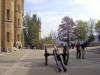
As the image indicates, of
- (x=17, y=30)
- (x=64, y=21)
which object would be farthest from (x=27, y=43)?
(x=64, y=21)

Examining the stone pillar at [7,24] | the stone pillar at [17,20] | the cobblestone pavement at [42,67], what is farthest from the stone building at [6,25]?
the cobblestone pavement at [42,67]

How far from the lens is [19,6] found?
41.7 metres

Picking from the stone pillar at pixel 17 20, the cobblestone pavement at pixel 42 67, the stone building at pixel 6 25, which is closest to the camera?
the cobblestone pavement at pixel 42 67

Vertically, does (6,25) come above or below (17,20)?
below

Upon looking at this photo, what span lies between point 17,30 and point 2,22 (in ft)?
30.8

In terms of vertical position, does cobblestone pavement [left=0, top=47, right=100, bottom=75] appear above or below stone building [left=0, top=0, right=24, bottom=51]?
below

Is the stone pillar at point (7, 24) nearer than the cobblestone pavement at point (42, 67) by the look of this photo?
No

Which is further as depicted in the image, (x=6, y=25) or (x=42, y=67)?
(x=6, y=25)

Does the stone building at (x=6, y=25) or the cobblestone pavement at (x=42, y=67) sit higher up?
the stone building at (x=6, y=25)

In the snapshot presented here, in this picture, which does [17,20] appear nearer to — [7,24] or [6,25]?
[7,24]

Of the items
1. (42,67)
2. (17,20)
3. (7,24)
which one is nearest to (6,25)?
(7,24)

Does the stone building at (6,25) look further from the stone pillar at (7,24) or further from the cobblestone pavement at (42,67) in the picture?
the cobblestone pavement at (42,67)

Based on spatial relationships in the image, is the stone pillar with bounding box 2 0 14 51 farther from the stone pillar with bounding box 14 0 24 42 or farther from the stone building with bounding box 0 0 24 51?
the stone pillar with bounding box 14 0 24 42

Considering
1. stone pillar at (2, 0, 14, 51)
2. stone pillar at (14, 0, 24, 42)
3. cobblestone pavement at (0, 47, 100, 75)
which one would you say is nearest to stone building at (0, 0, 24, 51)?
stone pillar at (2, 0, 14, 51)
